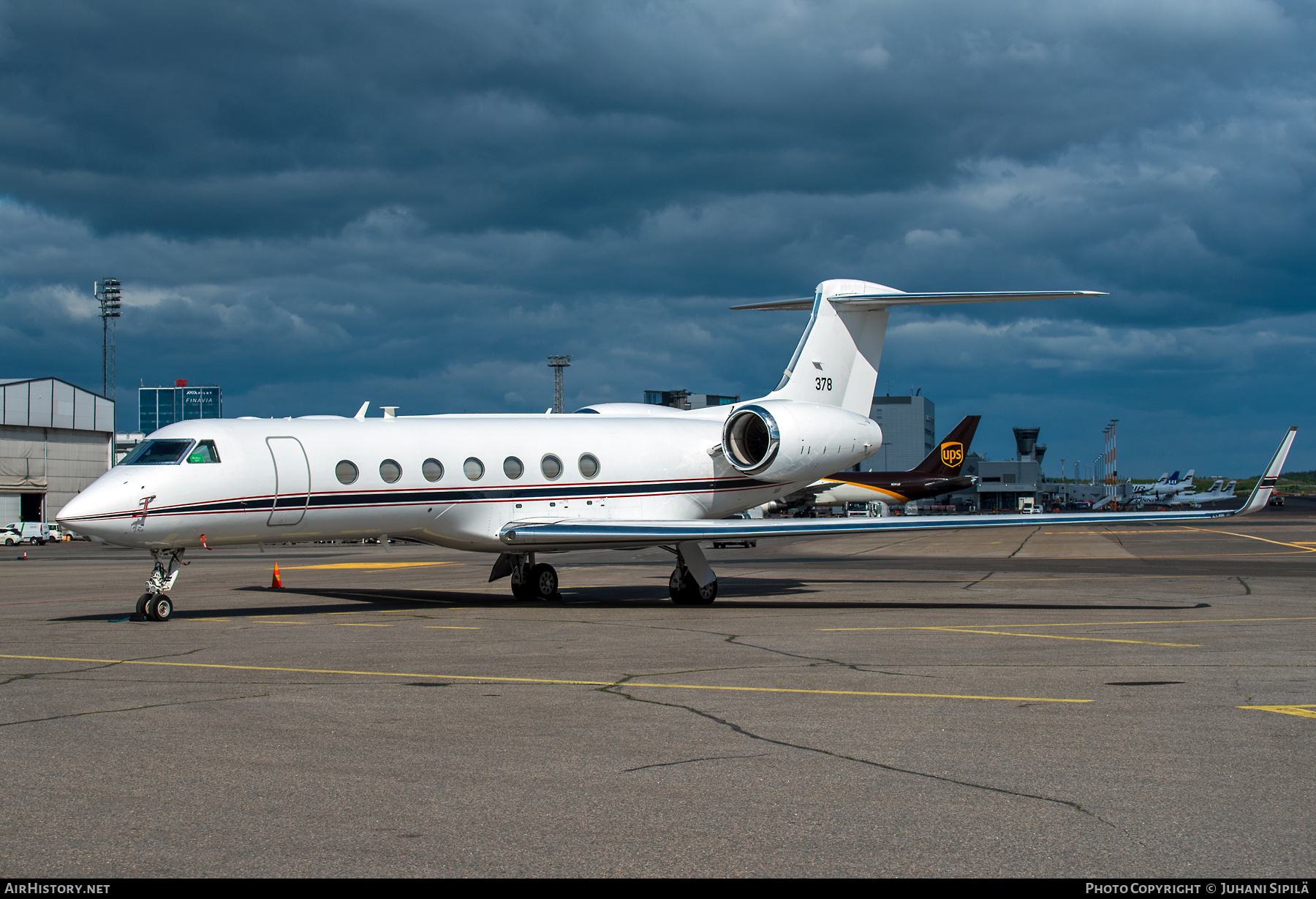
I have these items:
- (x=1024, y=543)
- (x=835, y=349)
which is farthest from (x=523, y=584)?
(x=1024, y=543)

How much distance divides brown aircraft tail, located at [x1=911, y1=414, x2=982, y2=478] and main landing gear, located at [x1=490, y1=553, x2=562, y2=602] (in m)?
43.7

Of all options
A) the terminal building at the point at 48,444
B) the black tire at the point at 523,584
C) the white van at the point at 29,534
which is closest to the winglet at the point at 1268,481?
the black tire at the point at 523,584

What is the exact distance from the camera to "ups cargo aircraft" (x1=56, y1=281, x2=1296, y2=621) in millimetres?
15719

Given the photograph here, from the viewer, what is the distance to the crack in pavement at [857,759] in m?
5.71

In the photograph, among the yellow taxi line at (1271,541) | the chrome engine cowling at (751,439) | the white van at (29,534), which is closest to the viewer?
the chrome engine cowling at (751,439)

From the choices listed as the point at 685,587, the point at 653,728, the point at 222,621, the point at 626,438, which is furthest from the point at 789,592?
the point at 653,728

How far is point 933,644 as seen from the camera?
1262 centimetres

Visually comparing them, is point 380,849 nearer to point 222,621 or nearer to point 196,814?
point 196,814

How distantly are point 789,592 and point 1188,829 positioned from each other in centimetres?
1629

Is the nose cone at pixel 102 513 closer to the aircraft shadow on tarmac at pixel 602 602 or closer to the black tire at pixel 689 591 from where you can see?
the aircraft shadow on tarmac at pixel 602 602

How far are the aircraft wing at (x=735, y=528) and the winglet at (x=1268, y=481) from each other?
2 cm

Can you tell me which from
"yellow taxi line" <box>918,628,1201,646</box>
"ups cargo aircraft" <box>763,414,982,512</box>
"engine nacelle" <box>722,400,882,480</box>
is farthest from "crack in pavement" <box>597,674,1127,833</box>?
"ups cargo aircraft" <box>763,414,982,512</box>

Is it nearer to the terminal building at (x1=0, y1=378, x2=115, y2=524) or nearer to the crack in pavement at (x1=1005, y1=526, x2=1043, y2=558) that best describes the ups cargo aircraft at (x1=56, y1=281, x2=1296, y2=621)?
the crack in pavement at (x1=1005, y1=526, x2=1043, y2=558)

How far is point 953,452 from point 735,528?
45843 mm
